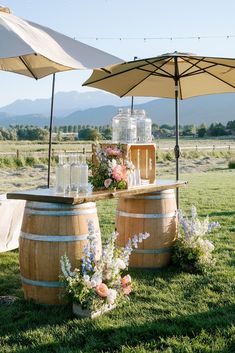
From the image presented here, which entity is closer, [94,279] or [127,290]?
[94,279]

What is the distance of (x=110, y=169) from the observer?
179 inches

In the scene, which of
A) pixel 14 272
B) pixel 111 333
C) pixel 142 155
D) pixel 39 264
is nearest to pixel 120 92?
pixel 142 155

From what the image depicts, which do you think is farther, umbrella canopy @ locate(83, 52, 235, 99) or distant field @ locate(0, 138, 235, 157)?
distant field @ locate(0, 138, 235, 157)

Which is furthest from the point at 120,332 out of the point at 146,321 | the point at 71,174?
the point at 71,174

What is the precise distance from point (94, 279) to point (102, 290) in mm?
118

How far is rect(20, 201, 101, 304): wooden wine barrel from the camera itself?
4.01m

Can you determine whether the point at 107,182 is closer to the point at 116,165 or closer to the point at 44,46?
the point at 116,165

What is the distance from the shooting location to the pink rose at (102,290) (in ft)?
12.5

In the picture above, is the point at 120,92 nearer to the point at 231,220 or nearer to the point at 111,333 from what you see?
the point at 231,220

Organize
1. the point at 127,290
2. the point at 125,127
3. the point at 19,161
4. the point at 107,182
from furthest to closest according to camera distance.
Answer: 1. the point at 19,161
2. the point at 125,127
3. the point at 107,182
4. the point at 127,290

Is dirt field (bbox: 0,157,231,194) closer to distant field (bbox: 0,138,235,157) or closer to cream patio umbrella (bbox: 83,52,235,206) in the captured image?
distant field (bbox: 0,138,235,157)

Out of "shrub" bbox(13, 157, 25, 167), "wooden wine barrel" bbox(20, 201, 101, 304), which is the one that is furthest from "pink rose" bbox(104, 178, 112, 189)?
"shrub" bbox(13, 157, 25, 167)

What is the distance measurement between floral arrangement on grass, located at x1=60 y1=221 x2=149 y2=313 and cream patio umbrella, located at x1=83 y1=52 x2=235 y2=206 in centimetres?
243

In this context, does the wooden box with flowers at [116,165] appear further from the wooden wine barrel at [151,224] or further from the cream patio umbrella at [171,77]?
the cream patio umbrella at [171,77]
